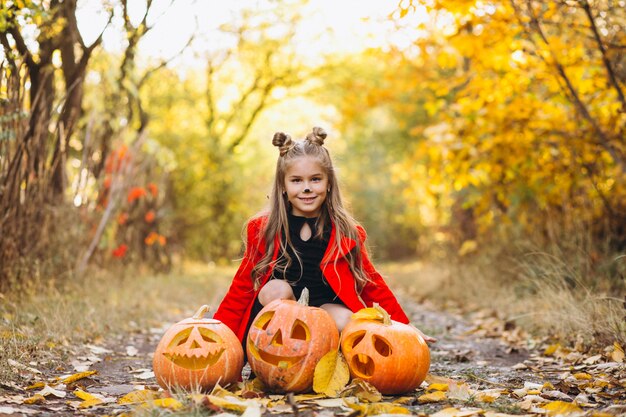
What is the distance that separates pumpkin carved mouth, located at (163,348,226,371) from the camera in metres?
2.87

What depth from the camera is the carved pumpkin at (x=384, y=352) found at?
282 cm

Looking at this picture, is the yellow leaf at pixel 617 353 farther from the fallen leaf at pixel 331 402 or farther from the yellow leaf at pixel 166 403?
the yellow leaf at pixel 166 403

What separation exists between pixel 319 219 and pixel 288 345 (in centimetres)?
96

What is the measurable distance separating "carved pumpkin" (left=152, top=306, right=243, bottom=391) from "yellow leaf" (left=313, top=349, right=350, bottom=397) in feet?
1.34

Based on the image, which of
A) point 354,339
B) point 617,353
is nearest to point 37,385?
point 354,339

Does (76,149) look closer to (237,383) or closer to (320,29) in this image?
(237,383)

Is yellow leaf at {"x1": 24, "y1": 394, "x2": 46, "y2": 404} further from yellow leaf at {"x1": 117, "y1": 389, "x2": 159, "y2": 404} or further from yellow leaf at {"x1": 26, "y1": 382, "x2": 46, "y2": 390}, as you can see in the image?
yellow leaf at {"x1": 117, "y1": 389, "x2": 159, "y2": 404}

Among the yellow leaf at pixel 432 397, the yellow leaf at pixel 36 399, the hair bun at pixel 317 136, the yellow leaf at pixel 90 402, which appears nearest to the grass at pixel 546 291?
the yellow leaf at pixel 432 397

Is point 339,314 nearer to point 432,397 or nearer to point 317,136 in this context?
point 432,397

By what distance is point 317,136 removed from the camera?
3.57 meters

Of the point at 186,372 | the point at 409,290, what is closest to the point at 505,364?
the point at 186,372

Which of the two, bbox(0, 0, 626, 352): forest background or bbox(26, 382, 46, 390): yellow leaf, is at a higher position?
bbox(0, 0, 626, 352): forest background

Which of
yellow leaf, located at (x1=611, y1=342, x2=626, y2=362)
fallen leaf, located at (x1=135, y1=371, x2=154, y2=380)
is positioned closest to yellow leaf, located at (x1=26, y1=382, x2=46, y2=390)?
fallen leaf, located at (x1=135, y1=371, x2=154, y2=380)

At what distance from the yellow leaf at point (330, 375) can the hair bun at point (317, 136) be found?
1.20 m
